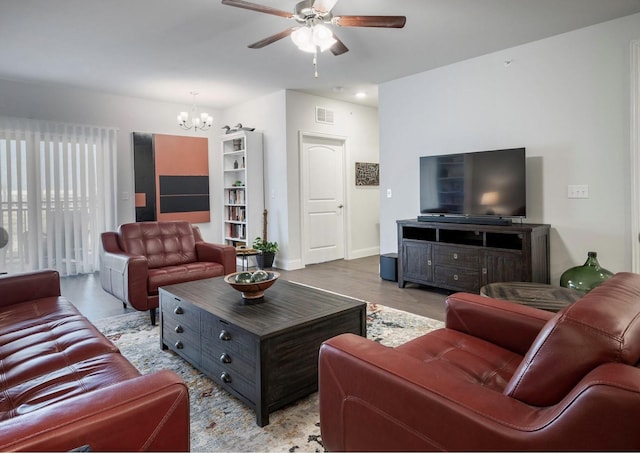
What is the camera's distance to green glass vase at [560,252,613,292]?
116 inches

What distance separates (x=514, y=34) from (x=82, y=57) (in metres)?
4.58

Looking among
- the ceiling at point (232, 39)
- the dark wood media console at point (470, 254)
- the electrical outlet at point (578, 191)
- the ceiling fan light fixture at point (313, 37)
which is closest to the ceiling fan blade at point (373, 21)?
the ceiling fan light fixture at point (313, 37)

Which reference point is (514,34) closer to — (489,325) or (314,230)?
(489,325)

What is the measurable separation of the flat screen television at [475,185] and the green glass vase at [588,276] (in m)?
0.80

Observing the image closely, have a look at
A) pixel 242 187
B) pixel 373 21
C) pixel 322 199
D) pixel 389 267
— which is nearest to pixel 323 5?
pixel 373 21

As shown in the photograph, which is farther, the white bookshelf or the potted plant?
the white bookshelf

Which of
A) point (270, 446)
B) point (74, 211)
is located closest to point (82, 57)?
point (74, 211)

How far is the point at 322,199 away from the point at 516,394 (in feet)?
Answer: 17.5

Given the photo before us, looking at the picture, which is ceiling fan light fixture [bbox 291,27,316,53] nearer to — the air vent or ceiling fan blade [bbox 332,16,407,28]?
ceiling fan blade [bbox 332,16,407,28]

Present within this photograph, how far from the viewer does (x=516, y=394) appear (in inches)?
40.6

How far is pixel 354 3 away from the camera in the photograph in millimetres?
3051

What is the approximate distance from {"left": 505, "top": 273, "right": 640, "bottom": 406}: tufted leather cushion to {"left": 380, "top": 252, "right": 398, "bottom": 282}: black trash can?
3723mm

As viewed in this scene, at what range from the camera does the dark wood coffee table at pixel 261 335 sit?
6.03 feet

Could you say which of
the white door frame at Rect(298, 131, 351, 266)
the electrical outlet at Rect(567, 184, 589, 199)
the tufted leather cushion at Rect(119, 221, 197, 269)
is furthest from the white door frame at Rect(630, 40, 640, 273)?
the tufted leather cushion at Rect(119, 221, 197, 269)
